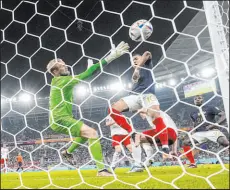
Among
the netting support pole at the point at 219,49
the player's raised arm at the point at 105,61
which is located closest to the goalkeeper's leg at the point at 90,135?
the player's raised arm at the point at 105,61

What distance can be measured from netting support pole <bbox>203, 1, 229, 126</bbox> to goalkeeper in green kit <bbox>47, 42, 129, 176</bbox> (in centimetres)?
57

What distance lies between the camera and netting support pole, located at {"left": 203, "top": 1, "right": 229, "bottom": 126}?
0.92m

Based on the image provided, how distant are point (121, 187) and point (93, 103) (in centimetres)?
734

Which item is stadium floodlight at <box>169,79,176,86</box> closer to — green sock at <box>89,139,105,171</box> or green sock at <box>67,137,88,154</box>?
green sock at <box>67,137,88,154</box>

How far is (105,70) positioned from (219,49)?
595cm

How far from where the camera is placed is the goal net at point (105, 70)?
1.04 meters

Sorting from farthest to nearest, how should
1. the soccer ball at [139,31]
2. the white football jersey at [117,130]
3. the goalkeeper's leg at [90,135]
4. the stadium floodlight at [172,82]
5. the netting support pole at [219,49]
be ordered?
the stadium floodlight at [172,82], the white football jersey at [117,130], the soccer ball at [139,31], the goalkeeper's leg at [90,135], the netting support pole at [219,49]

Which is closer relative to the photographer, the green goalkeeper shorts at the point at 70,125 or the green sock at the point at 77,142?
the green goalkeeper shorts at the point at 70,125

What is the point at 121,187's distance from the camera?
91 cm

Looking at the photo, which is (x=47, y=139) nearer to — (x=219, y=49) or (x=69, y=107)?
(x=69, y=107)

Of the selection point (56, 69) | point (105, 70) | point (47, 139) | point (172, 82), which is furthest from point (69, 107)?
point (172, 82)

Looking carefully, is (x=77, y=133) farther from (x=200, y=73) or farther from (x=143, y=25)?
(x=200, y=73)

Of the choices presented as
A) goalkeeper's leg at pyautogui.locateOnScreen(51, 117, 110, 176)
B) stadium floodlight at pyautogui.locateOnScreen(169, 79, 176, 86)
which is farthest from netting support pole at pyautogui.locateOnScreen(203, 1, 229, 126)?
stadium floodlight at pyautogui.locateOnScreen(169, 79, 176, 86)

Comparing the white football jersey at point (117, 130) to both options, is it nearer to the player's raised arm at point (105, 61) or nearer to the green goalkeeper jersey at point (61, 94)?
the green goalkeeper jersey at point (61, 94)
